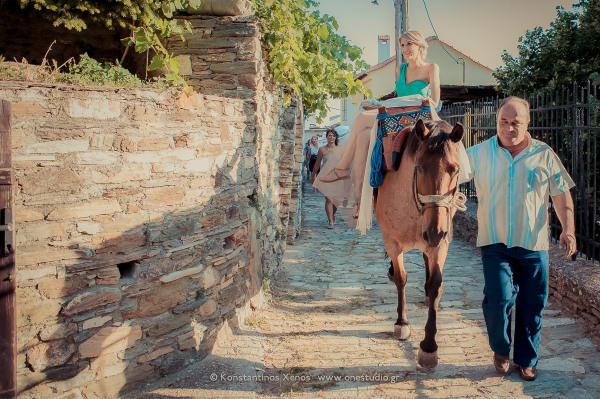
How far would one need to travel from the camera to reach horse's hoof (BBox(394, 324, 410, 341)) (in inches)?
182

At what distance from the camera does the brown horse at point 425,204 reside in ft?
12.1

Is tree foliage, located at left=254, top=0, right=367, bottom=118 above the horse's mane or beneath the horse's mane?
above

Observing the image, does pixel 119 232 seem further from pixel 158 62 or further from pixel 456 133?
pixel 456 133

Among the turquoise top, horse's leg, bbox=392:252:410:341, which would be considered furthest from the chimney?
horse's leg, bbox=392:252:410:341

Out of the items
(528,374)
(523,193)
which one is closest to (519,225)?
(523,193)

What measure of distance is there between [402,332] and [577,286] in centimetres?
170

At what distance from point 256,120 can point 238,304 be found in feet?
5.59

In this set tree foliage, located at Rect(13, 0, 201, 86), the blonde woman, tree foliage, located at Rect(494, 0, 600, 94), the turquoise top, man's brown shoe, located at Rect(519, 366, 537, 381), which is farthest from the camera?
tree foliage, located at Rect(494, 0, 600, 94)

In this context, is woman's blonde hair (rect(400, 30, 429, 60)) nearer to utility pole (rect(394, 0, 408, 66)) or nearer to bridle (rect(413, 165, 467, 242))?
bridle (rect(413, 165, 467, 242))

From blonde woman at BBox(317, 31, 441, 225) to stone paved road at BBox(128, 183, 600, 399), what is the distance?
1137 mm

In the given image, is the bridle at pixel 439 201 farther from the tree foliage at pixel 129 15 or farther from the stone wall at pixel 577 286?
the tree foliage at pixel 129 15

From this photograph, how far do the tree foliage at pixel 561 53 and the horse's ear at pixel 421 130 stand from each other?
23.0 ft

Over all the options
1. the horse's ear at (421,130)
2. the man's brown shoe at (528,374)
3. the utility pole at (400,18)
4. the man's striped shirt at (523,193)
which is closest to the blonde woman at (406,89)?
the horse's ear at (421,130)

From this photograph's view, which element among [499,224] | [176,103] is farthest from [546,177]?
[176,103]
